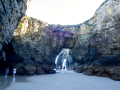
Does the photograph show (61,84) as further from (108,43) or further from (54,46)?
(54,46)

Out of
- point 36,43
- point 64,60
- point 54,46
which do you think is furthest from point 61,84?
point 64,60

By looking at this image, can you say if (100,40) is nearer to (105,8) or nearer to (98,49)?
(98,49)

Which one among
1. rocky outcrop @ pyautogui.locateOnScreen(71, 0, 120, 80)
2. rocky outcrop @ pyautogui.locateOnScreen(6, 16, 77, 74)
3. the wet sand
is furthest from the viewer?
rocky outcrop @ pyautogui.locateOnScreen(6, 16, 77, 74)

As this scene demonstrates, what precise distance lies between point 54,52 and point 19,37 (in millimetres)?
10055

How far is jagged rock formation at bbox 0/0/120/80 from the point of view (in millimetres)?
13992

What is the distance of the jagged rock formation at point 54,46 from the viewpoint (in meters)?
14.0

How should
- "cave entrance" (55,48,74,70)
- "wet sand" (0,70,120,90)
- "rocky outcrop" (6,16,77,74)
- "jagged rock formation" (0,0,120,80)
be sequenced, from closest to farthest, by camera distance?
"wet sand" (0,70,120,90)
"jagged rock formation" (0,0,120,80)
"rocky outcrop" (6,16,77,74)
"cave entrance" (55,48,74,70)

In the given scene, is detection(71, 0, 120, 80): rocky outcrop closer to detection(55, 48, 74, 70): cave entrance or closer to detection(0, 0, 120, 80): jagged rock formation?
detection(0, 0, 120, 80): jagged rock formation

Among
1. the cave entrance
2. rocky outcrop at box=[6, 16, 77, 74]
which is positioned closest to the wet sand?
rocky outcrop at box=[6, 16, 77, 74]

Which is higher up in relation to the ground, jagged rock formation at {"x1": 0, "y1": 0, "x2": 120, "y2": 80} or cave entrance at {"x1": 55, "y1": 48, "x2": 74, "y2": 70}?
jagged rock formation at {"x1": 0, "y1": 0, "x2": 120, "y2": 80}

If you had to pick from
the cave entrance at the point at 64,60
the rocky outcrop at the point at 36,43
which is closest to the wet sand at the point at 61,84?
the rocky outcrop at the point at 36,43

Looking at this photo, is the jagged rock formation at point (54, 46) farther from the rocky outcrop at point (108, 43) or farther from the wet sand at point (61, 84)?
the wet sand at point (61, 84)

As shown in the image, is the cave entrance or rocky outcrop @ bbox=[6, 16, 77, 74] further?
the cave entrance

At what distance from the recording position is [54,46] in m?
22.8
